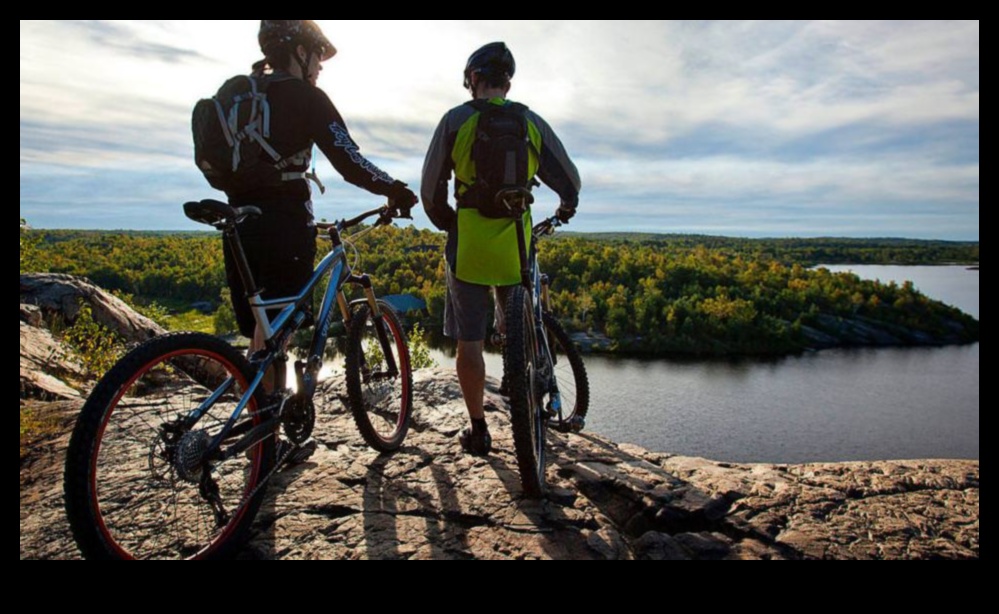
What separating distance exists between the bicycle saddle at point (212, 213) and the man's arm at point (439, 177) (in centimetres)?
127

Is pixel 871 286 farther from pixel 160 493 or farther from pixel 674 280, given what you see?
pixel 160 493

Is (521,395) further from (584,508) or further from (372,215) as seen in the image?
(372,215)

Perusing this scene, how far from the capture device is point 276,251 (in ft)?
10.0

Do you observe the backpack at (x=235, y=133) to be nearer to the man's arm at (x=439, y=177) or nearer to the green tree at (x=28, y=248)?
the man's arm at (x=439, y=177)

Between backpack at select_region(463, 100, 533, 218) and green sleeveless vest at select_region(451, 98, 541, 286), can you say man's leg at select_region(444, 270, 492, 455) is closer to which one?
green sleeveless vest at select_region(451, 98, 541, 286)

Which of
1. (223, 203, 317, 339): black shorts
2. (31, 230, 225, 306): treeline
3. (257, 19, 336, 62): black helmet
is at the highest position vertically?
(31, 230, 225, 306): treeline

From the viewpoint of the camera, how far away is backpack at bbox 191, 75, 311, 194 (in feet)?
9.26

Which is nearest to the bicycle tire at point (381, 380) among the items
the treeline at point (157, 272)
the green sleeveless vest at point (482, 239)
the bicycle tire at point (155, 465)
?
the green sleeveless vest at point (482, 239)

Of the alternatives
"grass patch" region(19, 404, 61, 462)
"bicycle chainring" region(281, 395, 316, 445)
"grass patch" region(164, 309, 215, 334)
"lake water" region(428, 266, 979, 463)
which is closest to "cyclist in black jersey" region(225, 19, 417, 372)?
"bicycle chainring" region(281, 395, 316, 445)

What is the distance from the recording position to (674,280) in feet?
340

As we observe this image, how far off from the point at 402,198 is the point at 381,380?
158 cm

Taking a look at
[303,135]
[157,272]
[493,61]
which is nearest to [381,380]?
[303,135]

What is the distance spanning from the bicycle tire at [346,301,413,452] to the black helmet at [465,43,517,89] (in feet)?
5.91
